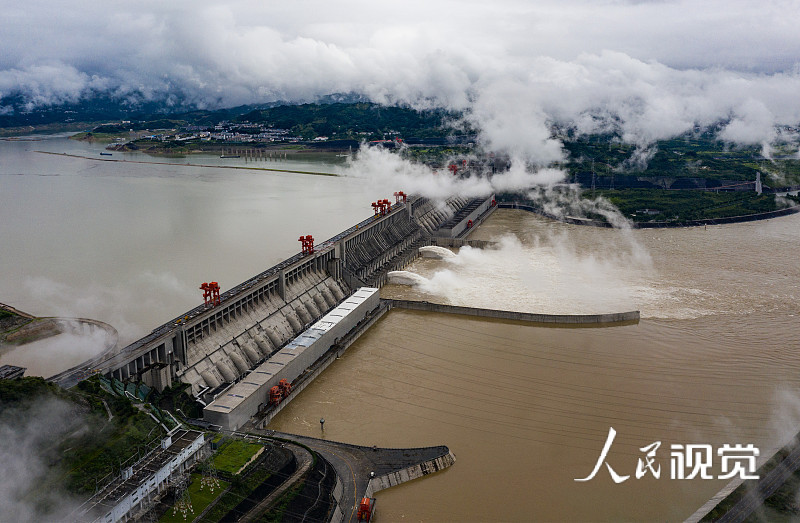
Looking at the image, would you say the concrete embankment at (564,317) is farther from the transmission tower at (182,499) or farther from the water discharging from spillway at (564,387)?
the transmission tower at (182,499)

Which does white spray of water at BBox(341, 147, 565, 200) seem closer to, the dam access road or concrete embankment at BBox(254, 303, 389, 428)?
the dam access road

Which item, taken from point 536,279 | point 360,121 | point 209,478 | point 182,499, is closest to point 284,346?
point 209,478

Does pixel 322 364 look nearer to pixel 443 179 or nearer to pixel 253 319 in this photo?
pixel 253 319

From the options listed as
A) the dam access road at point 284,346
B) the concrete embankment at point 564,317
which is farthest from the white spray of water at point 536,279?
the dam access road at point 284,346

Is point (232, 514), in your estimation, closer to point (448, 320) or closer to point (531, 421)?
point (531, 421)

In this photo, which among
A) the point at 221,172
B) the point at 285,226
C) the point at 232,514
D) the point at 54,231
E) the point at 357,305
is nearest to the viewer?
the point at 232,514

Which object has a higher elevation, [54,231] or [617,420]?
[54,231]

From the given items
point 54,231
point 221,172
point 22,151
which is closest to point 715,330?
point 54,231
